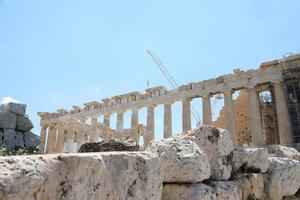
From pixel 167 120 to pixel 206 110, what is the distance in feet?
13.2

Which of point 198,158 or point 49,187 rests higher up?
point 198,158

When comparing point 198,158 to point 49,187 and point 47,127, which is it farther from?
point 47,127

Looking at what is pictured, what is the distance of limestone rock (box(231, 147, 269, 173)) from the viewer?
18.6 feet

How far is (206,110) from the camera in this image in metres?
28.0

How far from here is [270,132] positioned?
100 ft

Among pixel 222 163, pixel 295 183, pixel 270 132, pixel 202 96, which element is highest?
pixel 202 96

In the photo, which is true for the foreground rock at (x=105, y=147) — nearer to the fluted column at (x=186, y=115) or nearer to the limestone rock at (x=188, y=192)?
the limestone rock at (x=188, y=192)

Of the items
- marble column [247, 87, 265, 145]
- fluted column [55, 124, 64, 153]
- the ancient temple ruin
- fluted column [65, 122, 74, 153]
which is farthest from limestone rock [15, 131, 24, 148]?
fluted column [55, 124, 64, 153]

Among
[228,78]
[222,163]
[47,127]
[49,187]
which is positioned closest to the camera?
[49,187]

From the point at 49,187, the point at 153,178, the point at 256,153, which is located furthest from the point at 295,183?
the point at 49,187

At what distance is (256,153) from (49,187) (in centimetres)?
465

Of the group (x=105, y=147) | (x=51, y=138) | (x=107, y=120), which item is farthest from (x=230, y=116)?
(x=51, y=138)

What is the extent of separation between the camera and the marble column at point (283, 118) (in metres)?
23.6

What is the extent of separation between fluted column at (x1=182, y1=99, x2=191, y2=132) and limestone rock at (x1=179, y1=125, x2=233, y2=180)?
22.6 metres
